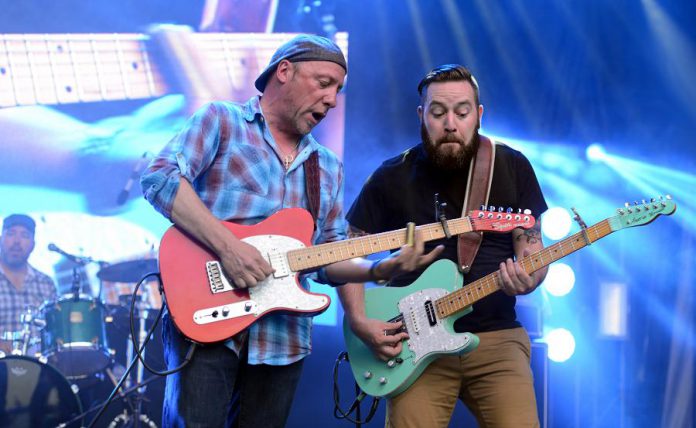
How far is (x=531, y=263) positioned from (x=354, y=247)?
776mm

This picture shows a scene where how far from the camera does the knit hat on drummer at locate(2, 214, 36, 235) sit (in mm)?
5164

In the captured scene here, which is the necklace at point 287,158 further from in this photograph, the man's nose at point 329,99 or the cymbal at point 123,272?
the cymbal at point 123,272

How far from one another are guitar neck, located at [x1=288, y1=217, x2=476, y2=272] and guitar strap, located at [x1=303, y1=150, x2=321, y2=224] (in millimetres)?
186

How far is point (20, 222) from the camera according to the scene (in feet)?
17.0

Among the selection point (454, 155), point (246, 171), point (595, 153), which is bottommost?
point (246, 171)

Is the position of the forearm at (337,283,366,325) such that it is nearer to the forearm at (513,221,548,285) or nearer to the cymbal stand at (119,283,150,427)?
the forearm at (513,221,548,285)

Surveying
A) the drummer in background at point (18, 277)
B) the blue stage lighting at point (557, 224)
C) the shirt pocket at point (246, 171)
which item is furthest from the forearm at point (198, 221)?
the blue stage lighting at point (557, 224)

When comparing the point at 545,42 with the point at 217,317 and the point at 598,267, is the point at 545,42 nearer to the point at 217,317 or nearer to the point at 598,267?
the point at 598,267

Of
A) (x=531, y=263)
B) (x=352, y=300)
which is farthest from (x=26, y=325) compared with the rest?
(x=531, y=263)

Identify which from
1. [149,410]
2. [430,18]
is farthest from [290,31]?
[149,410]

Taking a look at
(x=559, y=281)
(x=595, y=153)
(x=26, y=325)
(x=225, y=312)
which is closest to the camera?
(x=225, y=312)

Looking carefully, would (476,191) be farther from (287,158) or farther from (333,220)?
(287,158)

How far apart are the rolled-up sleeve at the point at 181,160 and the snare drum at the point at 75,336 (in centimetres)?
286

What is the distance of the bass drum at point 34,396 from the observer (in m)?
4.93
